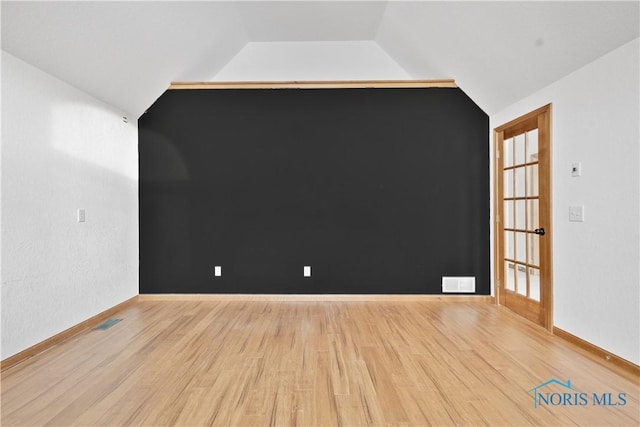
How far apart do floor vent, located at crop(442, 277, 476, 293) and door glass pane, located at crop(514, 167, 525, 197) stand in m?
1.25

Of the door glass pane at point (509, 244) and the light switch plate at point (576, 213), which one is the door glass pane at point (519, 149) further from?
the light switch plate at point (576, 213)

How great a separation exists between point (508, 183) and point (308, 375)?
334cm

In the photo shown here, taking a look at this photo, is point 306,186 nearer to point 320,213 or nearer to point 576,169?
point 320,213

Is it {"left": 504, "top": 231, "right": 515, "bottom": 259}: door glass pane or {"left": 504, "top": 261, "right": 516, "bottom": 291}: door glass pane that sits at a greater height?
{"left": 504, "top": 231, "right": 515, "bottom": 259}: door glass pane

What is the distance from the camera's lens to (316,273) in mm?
4453

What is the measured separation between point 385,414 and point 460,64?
3.64 metres

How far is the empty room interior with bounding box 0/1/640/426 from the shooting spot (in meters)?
2.27

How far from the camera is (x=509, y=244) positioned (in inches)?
161

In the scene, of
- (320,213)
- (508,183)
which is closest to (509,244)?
(508,183)

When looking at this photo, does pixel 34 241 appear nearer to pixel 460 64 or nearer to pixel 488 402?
pixel 488 402

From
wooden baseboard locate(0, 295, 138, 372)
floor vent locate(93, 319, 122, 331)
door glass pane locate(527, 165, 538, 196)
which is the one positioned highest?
door glass pane locate(527, 165, 538, 196)

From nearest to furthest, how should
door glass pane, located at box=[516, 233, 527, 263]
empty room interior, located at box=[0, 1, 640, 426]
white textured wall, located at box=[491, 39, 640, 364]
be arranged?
1. empty room interior, located at box=[0, 1, 640, 426]
2. white textured wall, located at box=[491, 39, 640, 364]
3. door glass pane, located at box=[516, 233, 527, 263]

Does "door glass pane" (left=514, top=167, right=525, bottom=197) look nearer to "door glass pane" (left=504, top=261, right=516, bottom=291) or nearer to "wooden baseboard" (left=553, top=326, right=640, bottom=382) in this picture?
"door glass pane" (left=504, top=261, right=516, bottom=291)

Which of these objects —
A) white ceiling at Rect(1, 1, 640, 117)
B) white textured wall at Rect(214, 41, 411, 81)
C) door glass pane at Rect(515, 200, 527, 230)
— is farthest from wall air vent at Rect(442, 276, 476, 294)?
white textured wall at Rect(214, 41, 411, 81)
